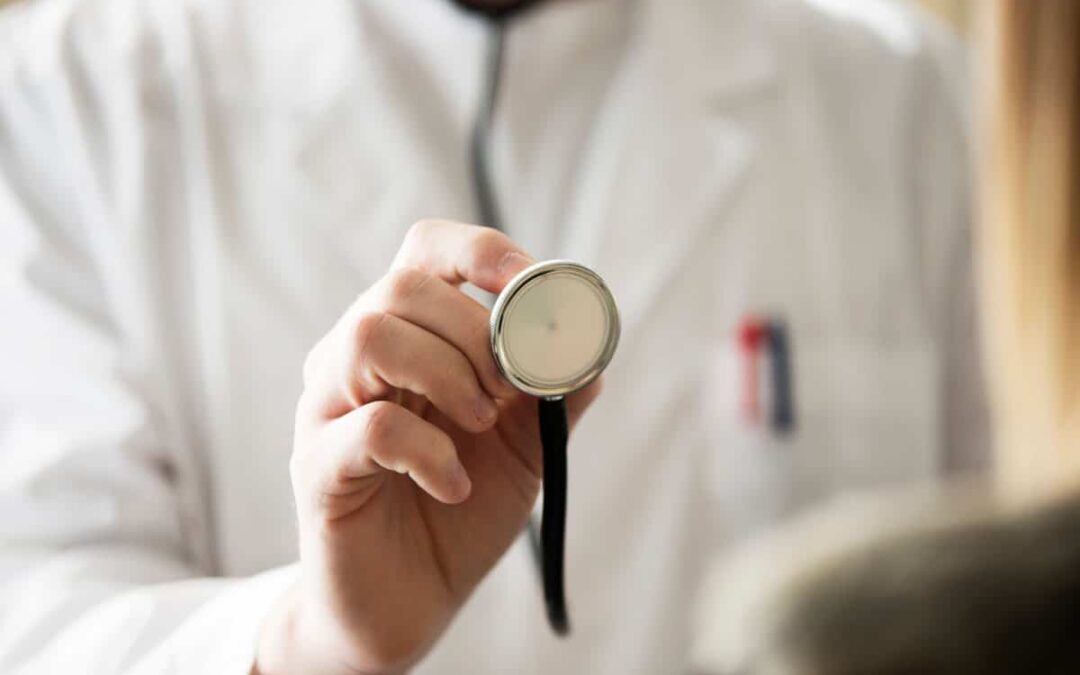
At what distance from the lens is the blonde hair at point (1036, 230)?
0.54 meters

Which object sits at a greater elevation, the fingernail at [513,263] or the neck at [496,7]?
the neck at [496,7]

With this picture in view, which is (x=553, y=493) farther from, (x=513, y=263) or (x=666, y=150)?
(x=666, y=150)

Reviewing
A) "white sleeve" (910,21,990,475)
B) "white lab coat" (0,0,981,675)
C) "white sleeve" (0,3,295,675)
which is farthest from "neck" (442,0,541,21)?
"white sleeve" (910,21,990,475)

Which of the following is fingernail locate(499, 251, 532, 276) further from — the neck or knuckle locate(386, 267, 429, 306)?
the neck

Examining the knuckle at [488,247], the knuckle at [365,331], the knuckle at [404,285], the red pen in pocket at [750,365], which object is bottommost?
the red pen in pocket at [750,365]

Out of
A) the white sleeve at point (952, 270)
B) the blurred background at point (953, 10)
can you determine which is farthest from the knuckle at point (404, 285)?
the blurred background at point (953, 10)

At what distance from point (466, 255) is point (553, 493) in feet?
0.24

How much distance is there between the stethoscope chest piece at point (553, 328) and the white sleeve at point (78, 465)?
0.12 metres

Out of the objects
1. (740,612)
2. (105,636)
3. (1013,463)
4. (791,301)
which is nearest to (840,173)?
(791,301)

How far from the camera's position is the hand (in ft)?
0.91

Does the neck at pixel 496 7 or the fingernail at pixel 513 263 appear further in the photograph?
the neck at pixel 496 7

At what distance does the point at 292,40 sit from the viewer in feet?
1.59

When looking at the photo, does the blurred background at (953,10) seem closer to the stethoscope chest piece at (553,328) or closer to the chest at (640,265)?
the chest at (640,265)

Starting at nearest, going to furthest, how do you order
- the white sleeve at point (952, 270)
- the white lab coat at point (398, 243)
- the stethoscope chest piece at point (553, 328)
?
the stethoscope chest piece at point (553, 328), the white lab coat at point (398, 243), the white sleeve at point (952, 270)
